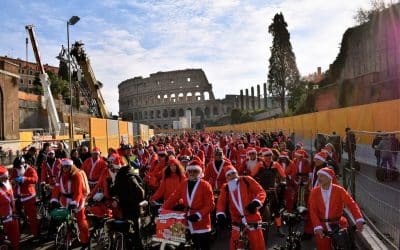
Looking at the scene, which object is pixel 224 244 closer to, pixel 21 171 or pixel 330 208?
pixel 330 208

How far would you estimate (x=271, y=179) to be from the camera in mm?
9984

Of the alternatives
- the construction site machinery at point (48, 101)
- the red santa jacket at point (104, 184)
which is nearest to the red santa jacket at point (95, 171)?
the red santa jacket at point (104, 184)

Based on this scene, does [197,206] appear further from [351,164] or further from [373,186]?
[351,164]

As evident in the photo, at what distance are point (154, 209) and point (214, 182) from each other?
1.56 meters

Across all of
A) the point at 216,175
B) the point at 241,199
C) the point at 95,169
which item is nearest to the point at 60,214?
the point at 241,199

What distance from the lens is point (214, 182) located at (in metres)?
10.8

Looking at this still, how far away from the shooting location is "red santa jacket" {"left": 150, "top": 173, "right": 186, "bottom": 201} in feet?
27.5

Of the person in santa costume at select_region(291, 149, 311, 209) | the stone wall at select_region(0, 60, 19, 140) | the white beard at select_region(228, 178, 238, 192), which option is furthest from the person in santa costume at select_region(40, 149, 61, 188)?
the stone wall at select_region(0, 60, 19, 140)

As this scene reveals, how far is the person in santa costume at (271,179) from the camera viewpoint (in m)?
9.97

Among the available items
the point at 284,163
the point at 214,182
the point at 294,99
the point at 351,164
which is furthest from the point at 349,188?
the point at 294,99

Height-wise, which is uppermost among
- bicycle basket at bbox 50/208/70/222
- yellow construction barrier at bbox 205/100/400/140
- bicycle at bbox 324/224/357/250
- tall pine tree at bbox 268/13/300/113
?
tall pine tree at bbox 268/13/300/113

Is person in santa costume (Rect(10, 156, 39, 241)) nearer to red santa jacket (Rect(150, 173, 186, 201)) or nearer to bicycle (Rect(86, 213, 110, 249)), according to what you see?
bicycle (Rect(86, 213, 110, 249))

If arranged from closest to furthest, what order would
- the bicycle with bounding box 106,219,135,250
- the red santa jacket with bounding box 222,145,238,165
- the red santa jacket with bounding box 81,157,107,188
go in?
the bicycle with bounding box 106,219,135,250 → the red santa jacket with bounding box 81,157,107,188 → the red santa jacket with bounding box 222,145,238,165

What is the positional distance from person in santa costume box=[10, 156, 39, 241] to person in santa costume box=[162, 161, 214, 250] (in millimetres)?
4667
